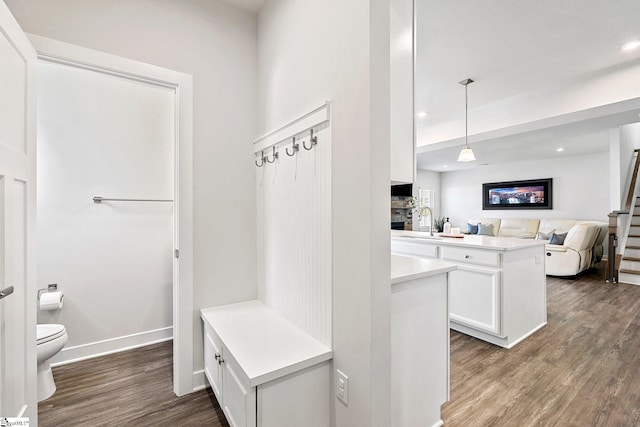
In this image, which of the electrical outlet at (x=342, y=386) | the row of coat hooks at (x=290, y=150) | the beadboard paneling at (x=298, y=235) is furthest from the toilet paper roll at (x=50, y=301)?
the electrical outlet at (x=342, y=386)

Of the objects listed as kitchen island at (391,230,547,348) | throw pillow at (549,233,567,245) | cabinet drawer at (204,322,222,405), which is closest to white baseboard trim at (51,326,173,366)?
cabinet drawer at (204,322,222,405)

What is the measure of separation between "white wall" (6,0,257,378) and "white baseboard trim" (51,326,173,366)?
925 mm

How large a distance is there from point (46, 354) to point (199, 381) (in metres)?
0.94

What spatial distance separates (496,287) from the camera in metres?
2.49

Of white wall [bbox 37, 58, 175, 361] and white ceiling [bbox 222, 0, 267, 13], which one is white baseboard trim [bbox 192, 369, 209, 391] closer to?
white wall [bbox 37, 58, 175, 361]

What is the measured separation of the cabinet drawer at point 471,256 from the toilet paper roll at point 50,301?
332cm

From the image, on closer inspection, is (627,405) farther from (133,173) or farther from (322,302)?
(133,173)

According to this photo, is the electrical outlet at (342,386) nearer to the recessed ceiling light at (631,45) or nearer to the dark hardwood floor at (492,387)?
the dark hardwood floor at (492,387)

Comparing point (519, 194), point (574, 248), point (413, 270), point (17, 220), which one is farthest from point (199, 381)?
point (519, 194)

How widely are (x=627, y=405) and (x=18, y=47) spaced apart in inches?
150

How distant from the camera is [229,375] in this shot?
148 centimetres

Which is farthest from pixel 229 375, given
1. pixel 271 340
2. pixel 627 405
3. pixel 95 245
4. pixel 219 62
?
pixel 627 405

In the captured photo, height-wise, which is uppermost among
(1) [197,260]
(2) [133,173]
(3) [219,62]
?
(3) [219,62]

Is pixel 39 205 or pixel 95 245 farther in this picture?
pixel 95 245
